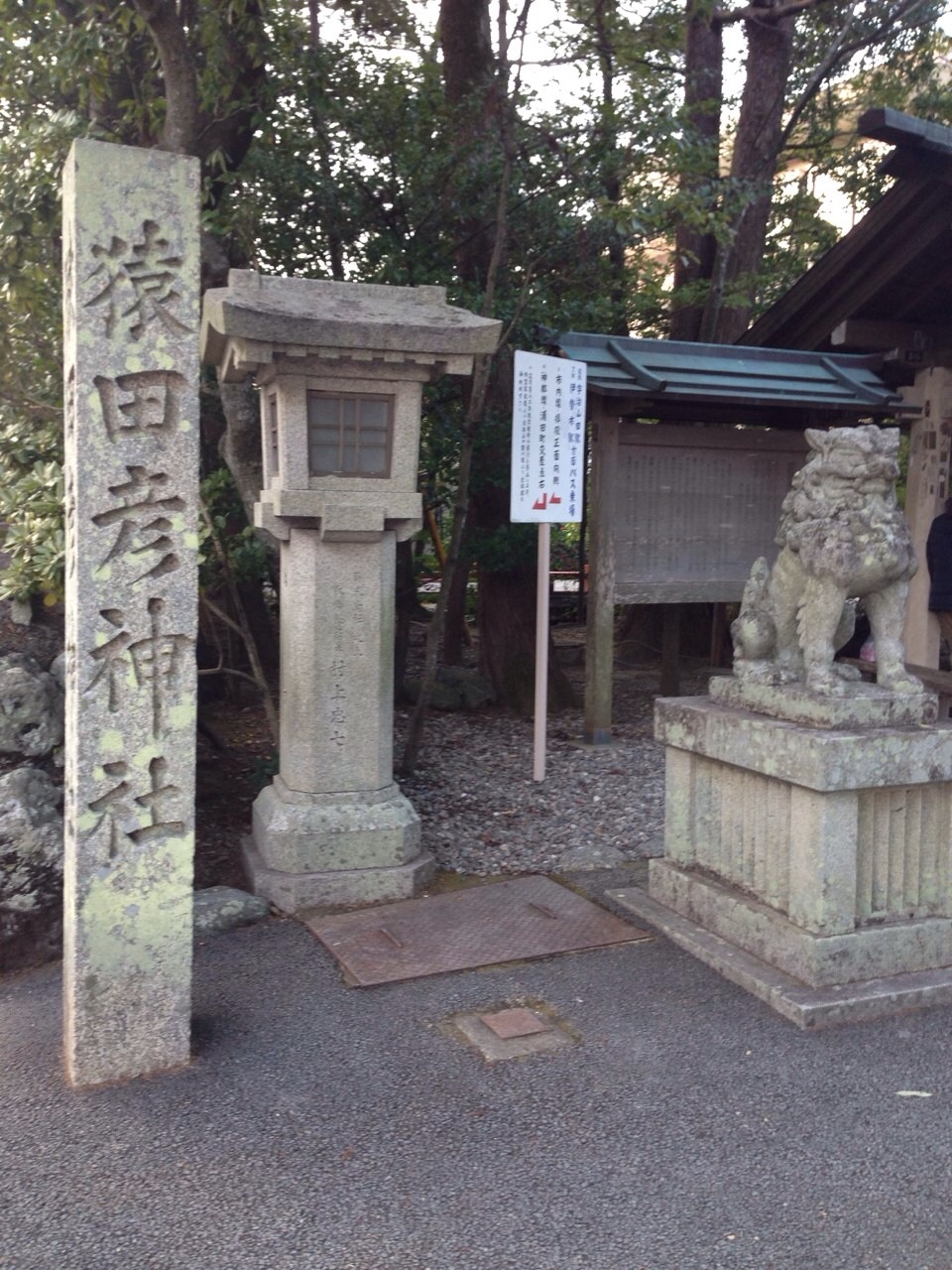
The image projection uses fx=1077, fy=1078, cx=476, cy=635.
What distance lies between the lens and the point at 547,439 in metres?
6.84

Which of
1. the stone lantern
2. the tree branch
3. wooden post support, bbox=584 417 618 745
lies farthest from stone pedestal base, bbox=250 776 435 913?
the tree branch

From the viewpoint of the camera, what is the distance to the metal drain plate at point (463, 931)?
436cm

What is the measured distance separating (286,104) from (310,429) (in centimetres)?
379

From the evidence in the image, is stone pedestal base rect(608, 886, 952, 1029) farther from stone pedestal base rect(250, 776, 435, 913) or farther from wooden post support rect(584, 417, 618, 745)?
wooden post support rect(584, 417, 618, 745)

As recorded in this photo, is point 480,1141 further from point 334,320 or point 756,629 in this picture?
point 334,320

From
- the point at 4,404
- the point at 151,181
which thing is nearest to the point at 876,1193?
the point at 151,181

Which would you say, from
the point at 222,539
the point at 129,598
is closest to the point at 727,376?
the point at 222,539

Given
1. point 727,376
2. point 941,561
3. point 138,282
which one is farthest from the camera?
point 941,561

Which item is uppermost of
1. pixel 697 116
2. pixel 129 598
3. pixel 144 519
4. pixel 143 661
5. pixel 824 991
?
pixel 697 116

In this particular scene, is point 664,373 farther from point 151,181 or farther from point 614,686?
point 151,181

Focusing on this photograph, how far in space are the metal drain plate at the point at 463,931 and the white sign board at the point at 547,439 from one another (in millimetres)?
2587

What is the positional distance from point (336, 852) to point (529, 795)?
1.89 m

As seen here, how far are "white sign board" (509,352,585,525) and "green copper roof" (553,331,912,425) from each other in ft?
1.07

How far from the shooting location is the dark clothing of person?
8.09m
